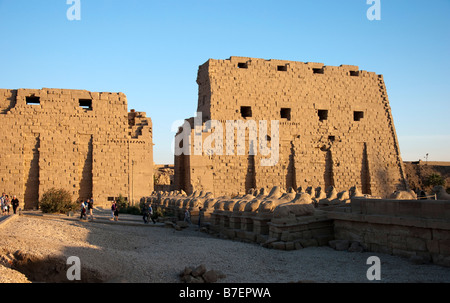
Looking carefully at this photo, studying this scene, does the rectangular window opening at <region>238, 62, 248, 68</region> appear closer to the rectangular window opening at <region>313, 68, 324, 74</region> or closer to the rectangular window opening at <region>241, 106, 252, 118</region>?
the rectangular window opening at <region>241, 106, 252, 118</region>

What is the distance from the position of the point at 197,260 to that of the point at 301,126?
14.5 metres

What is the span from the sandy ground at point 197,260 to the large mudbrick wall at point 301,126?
366 inches

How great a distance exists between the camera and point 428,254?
25.3ft

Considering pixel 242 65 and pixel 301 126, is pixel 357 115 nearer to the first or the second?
pixel 301 126

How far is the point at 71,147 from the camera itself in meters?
20.9

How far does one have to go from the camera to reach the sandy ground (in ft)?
23.4

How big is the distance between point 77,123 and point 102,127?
3.97 feet

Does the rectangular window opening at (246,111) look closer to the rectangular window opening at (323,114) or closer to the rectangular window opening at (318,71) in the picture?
the rectangular window opening at (323,114)

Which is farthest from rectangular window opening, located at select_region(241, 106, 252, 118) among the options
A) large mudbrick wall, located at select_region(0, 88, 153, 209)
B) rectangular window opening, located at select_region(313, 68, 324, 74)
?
large mudbrick wall, located at select_region(0, 88, 153, 209)

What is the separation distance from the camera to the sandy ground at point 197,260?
7121 millimetres

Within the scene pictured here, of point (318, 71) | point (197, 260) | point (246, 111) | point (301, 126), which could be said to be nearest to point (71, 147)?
point (246, 111)

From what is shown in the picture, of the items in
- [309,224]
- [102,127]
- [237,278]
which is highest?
[102,127]

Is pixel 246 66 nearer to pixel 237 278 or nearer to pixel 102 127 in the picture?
pixel 102 127

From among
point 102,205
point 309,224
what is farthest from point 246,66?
point 309,224
